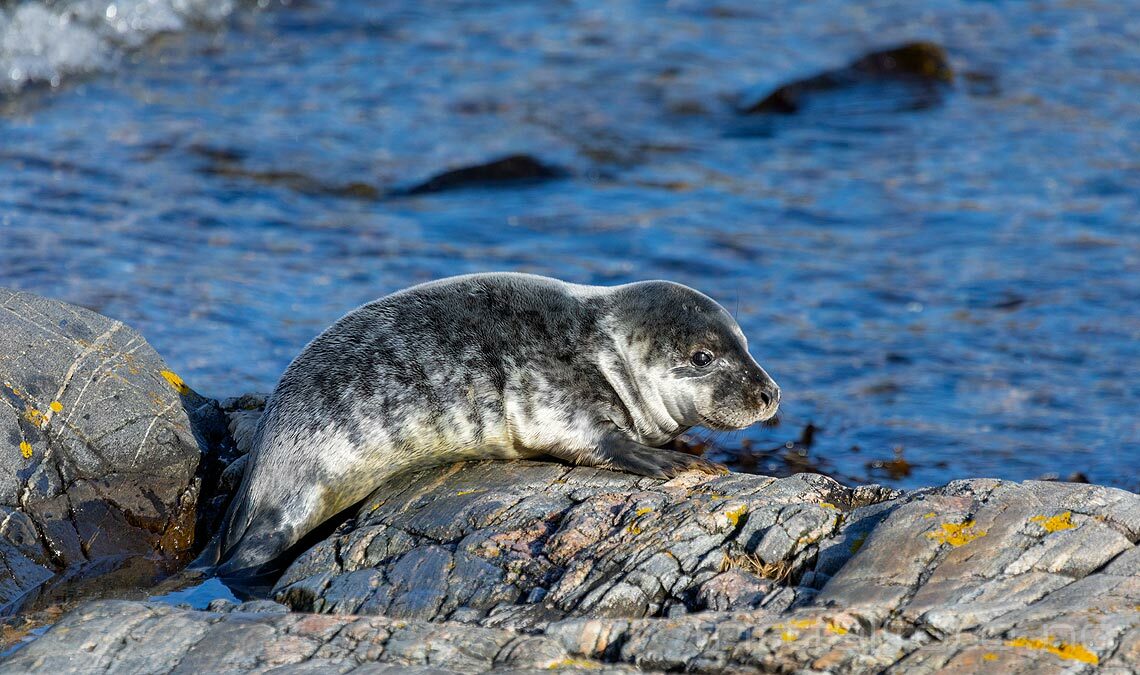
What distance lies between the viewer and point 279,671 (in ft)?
12.9

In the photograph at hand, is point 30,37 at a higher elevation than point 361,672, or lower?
higher

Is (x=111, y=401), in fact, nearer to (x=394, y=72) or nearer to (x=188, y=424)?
(x=188, y=424)

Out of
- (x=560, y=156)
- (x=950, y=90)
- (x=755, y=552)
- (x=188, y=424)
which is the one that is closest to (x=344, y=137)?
(x=560, y=156)

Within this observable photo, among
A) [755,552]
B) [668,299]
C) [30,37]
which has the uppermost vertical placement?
[30,37]

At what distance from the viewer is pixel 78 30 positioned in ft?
50.8

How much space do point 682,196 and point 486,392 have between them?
6.79m

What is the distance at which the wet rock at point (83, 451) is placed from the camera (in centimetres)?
541

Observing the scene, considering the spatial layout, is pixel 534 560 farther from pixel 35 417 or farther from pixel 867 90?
pixel 867 90

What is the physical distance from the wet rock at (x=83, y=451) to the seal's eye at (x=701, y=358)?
2178 mm

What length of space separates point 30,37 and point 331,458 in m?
11.5

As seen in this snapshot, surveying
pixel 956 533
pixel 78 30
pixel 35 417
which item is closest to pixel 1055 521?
pixel 956 533

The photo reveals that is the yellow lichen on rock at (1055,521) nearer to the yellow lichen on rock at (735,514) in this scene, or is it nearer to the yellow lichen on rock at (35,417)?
the yellow lichen on rock at (735,514)

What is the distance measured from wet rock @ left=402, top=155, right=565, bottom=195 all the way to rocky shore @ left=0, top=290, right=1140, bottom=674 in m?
6.13

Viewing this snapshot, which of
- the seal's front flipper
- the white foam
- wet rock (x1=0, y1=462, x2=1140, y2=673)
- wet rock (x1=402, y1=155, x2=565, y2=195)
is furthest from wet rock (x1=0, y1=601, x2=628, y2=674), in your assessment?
the white foam
